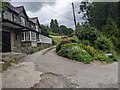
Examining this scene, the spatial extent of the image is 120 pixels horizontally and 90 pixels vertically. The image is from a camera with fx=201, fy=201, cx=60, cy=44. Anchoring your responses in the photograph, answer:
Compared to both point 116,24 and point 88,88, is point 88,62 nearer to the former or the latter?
point 88,88

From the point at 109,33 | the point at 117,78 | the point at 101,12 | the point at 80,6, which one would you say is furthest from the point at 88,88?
the point at 80,6

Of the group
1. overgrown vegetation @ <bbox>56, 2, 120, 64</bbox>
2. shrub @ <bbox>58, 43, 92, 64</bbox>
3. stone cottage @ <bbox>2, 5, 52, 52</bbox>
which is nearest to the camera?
shrub @ <bbox>58, 43, 92, 64</bbox>

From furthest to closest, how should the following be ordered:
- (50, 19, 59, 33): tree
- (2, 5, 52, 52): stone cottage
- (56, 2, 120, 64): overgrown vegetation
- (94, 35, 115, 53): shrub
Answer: (50, 19, 59, 33): tree
(2, 5, 52, 52): stone cottage
(94, 35, 115, 53): shrub
(56, 2, 120, 64): overgrown vegetation

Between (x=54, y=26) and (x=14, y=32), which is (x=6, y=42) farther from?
(x=54, y=26)

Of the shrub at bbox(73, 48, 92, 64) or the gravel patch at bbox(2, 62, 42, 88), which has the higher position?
the shrub at bbox(73, 48, 92, 64)

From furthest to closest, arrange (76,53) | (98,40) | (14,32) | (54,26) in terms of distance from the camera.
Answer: (54,26) → (14,32) → (98,40) → (76,53)

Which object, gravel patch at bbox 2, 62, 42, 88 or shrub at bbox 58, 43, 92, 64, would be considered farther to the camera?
shrub at bbox 58, 43, 92, 64

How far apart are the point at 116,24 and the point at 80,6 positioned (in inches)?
595

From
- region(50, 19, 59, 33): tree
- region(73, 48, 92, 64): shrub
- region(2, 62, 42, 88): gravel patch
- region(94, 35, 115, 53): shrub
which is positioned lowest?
region(2, 62, 42, 88): gravel patch

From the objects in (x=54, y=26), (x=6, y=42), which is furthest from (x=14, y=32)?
(x=54, y=26)

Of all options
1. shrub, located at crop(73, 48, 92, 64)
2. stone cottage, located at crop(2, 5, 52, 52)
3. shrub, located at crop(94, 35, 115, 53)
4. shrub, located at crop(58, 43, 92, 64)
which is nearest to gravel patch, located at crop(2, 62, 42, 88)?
shrub, located at crop(73, 48, 92, 64)

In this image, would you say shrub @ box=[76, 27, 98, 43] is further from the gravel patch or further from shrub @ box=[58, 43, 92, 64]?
the gravel patch

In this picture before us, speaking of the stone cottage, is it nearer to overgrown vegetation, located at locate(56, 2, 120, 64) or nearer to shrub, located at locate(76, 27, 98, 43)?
overgrown vegetation, located at locate(56, 2, 120, 64)

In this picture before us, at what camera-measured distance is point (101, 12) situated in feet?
104
